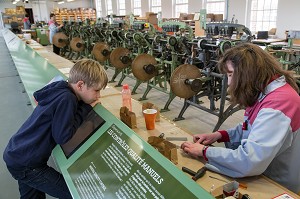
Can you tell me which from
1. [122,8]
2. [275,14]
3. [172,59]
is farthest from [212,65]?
[122,8]

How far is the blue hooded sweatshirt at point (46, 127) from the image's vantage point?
4.67ft

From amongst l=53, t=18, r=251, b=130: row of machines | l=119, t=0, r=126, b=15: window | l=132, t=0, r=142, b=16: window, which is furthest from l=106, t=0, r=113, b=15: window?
l=53, t=18, r=251, b=130: row of machines

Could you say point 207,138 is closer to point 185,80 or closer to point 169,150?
point 169,150

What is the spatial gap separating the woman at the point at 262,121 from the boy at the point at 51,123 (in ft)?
2.28

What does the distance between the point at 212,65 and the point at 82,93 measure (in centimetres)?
266

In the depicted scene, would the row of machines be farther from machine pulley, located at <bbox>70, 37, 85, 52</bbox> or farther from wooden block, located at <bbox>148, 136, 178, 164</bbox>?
wooden block, located at <bbox>148, 136, 178, 164</bbox>

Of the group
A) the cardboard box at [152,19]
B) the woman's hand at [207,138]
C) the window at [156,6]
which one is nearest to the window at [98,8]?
the window at [156,6]

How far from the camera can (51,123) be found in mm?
1479

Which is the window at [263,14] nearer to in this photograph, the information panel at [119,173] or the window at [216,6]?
the window at [216,6]

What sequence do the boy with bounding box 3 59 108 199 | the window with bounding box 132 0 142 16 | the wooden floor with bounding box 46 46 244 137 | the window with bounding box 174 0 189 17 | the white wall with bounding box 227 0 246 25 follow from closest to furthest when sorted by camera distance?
1. the boy with bounding box 3 59 108 199
2. the wooden floor with bounding box 46 46 244 137
3. the white wall with bounding box 227 0 246 25
4. the window with bounding box 174 0 189 17
5. the window with bounding box 132 0 142 16

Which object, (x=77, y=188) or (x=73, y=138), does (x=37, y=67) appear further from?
(x=77, y=188)

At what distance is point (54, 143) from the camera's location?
1590 millimetres

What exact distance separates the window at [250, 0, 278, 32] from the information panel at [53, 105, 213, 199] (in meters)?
9.72

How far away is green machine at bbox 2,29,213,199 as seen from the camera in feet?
3.09
